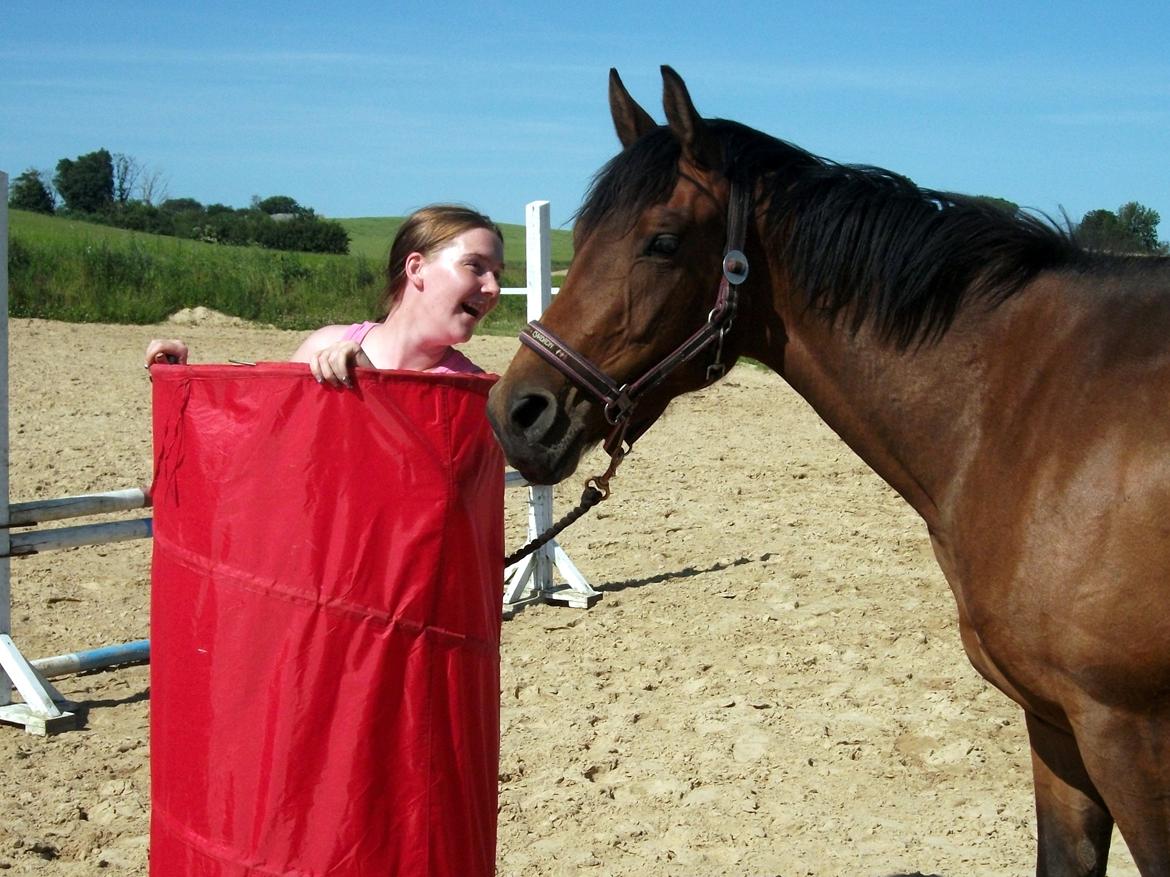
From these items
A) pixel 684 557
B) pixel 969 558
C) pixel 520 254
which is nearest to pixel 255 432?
pixel 969 558

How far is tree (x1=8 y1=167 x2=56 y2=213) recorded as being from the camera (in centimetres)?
5422

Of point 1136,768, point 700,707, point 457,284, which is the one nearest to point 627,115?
point 457,284

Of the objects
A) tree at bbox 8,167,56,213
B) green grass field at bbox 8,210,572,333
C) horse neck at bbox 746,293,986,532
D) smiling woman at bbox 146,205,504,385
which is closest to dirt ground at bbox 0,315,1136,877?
horse neck at bbox 746,293,986,532

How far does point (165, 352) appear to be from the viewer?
2447mm

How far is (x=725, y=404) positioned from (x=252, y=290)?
11.8m

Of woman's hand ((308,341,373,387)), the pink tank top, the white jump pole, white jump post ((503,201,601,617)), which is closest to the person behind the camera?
woman's hand ((308,341,373,387))

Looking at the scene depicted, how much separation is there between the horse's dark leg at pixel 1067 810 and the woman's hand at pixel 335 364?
1.61m

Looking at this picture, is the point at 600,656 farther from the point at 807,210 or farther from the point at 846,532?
the point at 807,210

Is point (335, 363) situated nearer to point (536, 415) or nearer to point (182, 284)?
point (536, 415)

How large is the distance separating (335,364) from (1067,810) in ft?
6.10

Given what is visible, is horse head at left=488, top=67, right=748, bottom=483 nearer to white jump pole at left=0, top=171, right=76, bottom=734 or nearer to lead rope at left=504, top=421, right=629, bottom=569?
lead rope at left=504, top=421, right=629, bottom=569

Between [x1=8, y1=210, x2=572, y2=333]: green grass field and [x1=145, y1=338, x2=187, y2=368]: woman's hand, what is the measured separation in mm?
13614

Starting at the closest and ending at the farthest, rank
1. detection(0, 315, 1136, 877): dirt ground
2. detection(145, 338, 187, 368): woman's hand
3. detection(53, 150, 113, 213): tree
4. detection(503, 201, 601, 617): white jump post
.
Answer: detection(145, 338, 187, 368): woman's hand
detection(0, 315, 1136, 877): dirt ground
detection(503, 201, 601, 617): white jump post
detection(53, 150, 113, 213): tree

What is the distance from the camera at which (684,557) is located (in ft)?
21.8
